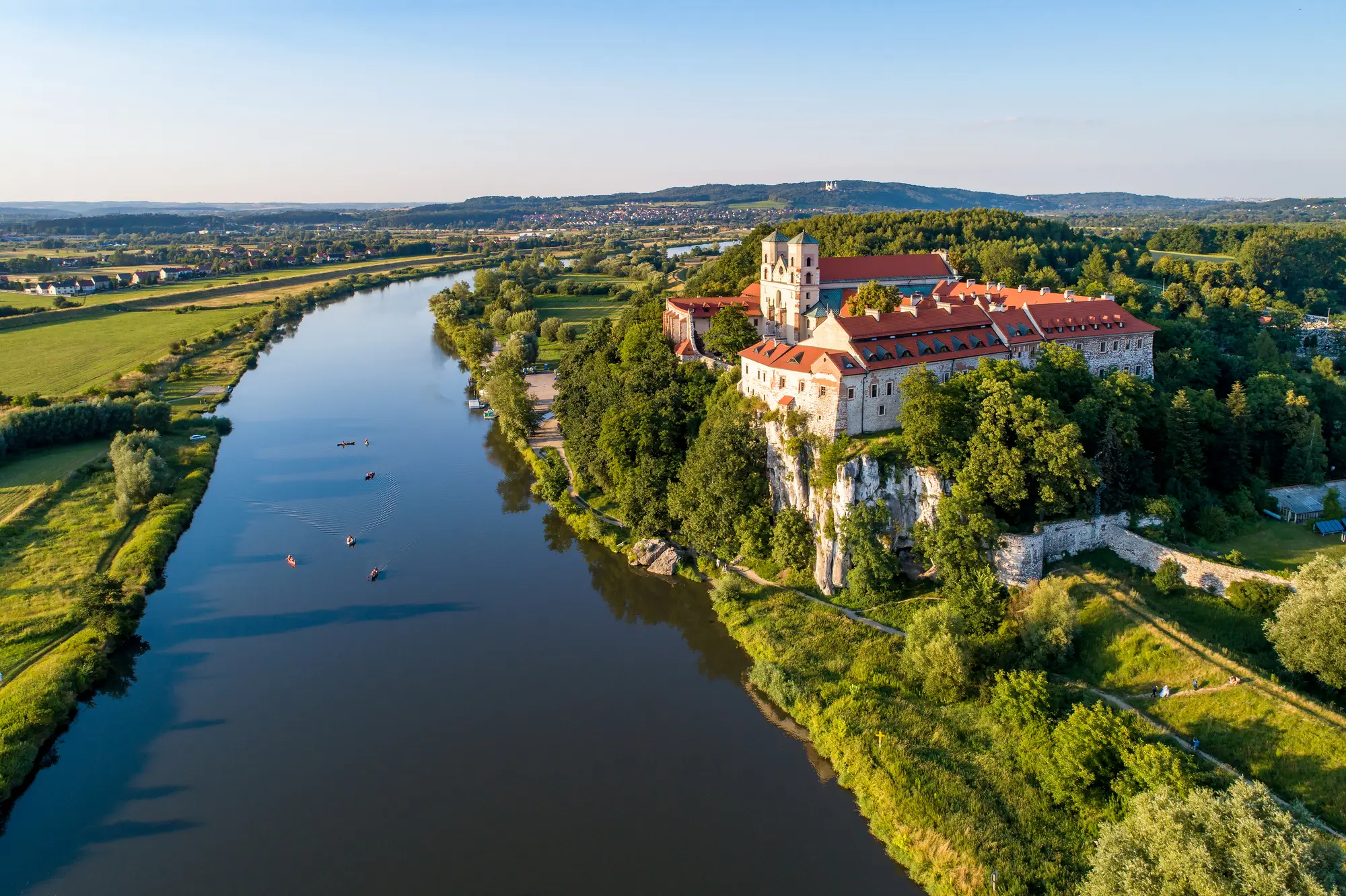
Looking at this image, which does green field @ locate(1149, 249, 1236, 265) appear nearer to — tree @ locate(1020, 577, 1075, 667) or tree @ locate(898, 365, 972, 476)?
tree @ locate(898, 365, 972, 476)

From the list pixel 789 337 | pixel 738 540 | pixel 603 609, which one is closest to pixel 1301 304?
pixel 789 337

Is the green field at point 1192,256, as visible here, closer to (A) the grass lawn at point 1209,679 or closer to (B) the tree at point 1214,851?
(A) the grass lawn at point 1209,679

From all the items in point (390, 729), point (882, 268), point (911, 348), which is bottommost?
point (390, 729)

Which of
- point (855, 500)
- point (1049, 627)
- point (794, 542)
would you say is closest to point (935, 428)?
point (855, 500)

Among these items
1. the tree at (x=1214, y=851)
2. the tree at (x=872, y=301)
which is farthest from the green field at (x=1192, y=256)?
the tree at (x=1214, y=851)

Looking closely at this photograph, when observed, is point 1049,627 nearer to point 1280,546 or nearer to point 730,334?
point 1280,546
